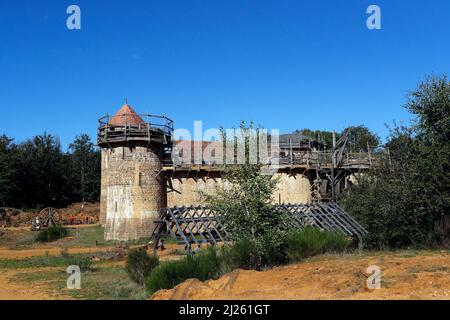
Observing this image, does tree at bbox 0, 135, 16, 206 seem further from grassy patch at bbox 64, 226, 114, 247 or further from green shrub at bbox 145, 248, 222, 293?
green shrub at bbox 145, 248, 222, 293

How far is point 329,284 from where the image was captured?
36.1 feet

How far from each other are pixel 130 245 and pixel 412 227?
16534 millimetres

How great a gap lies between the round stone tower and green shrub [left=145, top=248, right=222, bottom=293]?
52.0 feet

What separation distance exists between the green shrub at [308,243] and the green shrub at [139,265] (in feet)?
17.1

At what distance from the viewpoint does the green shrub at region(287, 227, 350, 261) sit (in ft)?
54.5

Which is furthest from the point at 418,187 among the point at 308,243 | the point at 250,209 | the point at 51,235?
the point at 51,235

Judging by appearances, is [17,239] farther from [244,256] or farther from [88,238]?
[244,256]

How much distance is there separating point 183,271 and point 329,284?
14.4 ft

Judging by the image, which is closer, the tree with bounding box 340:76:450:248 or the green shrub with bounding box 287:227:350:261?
the green shrub with bounding box 287:227:350:261

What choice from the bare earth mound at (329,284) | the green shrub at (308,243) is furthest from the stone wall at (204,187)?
the bare earth mound at (329,284)

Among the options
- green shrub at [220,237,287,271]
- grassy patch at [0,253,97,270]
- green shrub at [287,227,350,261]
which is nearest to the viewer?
green shrub at [220,237,287,271]

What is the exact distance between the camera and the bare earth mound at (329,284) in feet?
31.9

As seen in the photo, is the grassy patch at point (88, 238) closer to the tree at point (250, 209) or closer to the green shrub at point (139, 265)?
the green shrub at point (139, 265)

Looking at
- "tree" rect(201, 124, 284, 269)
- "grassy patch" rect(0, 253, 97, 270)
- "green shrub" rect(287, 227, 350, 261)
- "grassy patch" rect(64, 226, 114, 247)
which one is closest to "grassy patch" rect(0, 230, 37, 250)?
"grassy patch" rect(64, 226, 114, 247)
